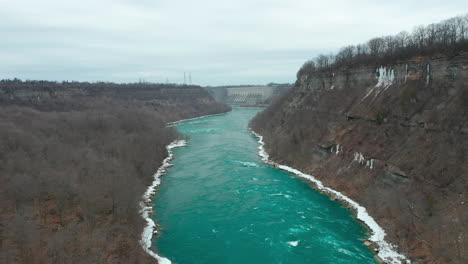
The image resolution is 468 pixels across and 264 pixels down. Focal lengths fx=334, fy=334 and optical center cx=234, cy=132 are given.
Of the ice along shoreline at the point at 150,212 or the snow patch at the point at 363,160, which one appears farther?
the snow patch at the point at 363,160

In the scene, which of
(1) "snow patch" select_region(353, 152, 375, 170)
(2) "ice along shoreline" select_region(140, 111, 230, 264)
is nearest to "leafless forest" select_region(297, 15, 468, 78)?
(1) "snow patch" select_region(353, 152, 375, 170)

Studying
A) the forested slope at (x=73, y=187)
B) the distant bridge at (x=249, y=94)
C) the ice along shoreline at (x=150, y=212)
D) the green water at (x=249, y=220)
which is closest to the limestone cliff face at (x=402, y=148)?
the green water at (x=249, y=220)

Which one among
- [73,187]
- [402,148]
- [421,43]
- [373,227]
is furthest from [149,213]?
[421,43]

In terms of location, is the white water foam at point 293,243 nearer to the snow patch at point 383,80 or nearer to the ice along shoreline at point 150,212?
the ice along shoreline at point 150,212

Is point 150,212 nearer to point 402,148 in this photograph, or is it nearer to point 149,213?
point 149,213

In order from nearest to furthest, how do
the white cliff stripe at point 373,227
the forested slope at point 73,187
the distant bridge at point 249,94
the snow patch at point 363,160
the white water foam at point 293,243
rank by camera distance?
1. the forested slope at point 73,187
2. the white cliff stripe at point 373,227
3. the white water foam at point 293,243
4. the snow patch at point 363,160
5. the distant bridge at point 249,94

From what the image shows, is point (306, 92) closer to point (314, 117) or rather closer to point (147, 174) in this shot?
point (314, 117)

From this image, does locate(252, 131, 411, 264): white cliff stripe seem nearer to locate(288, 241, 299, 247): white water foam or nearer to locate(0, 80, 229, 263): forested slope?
locate(288, 241, 299, 247): white water foam
